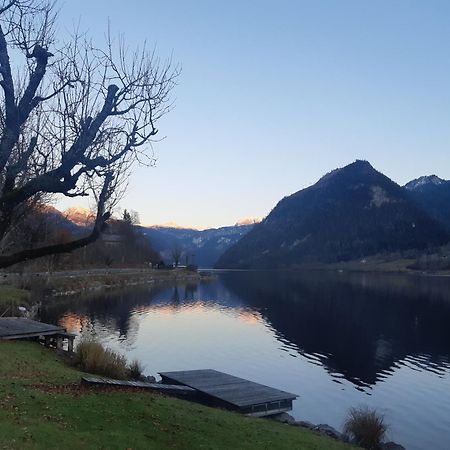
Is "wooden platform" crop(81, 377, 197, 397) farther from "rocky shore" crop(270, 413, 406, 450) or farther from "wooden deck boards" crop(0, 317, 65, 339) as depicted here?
"wooden deck boards" crop(0, 317, 65, 339)

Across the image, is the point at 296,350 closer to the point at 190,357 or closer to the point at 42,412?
the point at 190,357

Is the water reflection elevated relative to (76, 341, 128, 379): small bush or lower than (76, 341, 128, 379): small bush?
lower

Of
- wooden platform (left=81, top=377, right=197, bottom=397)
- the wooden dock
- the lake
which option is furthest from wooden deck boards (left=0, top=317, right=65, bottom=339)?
wooden platform (left=81, top=377, right=197, bottom=397)

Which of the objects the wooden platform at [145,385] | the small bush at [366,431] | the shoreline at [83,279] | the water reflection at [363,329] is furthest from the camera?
the shoreline at [83,279]

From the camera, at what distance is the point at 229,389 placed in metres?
26.1

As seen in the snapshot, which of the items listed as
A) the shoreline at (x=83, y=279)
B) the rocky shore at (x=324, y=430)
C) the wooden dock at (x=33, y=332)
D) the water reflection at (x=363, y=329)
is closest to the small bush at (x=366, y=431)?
the rocky shore at (x=324, y=430)

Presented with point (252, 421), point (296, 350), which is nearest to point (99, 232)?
point (252, 421)

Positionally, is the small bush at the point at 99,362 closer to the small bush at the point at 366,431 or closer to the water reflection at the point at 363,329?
the small bush at the point at 366,431

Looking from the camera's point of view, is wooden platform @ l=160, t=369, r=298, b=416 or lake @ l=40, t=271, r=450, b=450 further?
lake @ l=40, t=271, r=450, b=450

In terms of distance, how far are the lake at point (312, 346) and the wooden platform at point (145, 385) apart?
6.19m

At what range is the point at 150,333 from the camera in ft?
171

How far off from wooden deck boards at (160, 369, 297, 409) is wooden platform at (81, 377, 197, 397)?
2.17ft

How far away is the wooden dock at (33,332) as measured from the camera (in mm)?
31844

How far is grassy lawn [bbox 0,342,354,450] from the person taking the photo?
13070mm
